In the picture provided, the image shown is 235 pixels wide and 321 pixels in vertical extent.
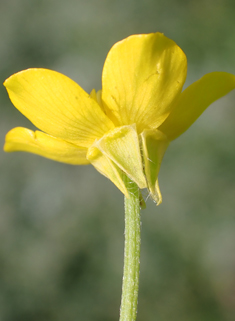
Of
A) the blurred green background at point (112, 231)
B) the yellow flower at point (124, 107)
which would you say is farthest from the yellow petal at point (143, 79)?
the blurred green background at point (112, 231)

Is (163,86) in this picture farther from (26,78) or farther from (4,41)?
(4,41)

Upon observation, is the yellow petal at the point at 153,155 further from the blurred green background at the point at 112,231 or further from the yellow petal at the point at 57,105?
the blurred green background at the point at 112,231

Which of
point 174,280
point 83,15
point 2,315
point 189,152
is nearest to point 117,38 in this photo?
point 83,15

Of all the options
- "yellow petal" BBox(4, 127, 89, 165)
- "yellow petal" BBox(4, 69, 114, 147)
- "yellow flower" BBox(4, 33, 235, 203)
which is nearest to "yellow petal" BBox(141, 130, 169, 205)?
"yellow flower" BBox(4, 33, 235, 203)

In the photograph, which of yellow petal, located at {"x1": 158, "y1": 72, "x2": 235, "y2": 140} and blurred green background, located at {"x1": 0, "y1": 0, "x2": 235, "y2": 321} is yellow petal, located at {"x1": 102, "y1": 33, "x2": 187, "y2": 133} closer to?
yellow petal, located at {"x1": 158, "y1": 72, "x2": 235, "y2": 140}

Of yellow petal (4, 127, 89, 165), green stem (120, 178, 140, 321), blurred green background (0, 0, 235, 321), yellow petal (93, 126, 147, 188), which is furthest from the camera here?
blurred green background (0, 0, 235, 321)

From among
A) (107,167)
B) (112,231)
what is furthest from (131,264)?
(112,231)

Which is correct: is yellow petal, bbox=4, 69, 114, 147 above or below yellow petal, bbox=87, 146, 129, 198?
above
